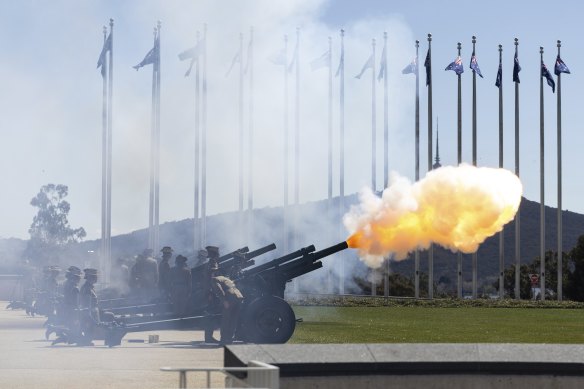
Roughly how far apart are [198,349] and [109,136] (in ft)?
91.7

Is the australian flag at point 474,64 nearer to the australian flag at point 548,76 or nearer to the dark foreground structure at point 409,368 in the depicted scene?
the australian flag at point 548,76

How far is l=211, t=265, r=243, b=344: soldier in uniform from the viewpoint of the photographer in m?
24.6

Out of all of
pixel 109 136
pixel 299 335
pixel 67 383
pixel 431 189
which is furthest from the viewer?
pixel 109 136

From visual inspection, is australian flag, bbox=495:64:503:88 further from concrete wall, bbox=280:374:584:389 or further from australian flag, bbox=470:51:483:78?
concrete wall, bbox=280:374:584:389

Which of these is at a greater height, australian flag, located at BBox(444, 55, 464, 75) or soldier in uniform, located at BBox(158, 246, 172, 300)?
australian flag, located at BBox(444, 55, 464, 75)

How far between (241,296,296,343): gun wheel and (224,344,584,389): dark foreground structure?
1033 cm

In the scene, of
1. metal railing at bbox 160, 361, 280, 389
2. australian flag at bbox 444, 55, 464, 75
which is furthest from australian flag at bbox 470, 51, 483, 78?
metal railing at bbox 160, 361, 280, 389

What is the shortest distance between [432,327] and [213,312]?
9.86 metres

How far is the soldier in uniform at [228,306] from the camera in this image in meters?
24.6

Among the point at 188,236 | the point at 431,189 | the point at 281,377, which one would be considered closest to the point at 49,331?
the point at 431,189

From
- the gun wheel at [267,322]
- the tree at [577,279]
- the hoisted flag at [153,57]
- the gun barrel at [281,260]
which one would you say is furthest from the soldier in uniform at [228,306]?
the tree at [577,279]

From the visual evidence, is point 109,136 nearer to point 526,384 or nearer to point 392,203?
point 392,203

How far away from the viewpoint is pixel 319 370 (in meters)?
13.1

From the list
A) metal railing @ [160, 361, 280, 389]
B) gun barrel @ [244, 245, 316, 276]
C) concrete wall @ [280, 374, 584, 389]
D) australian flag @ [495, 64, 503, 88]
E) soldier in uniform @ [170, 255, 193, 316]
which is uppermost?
australian flag @ [495, 64, 503, 88]
